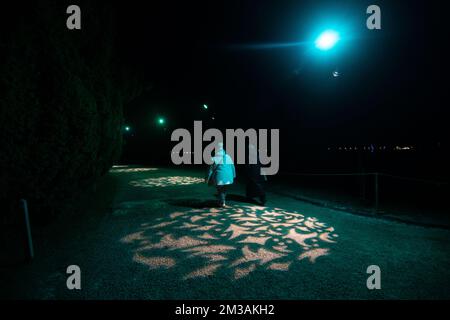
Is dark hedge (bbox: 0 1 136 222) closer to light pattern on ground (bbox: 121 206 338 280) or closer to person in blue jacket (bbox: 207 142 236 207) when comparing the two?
light pattern on ground (bbox: 121 206 338 280)

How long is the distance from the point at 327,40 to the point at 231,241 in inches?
212

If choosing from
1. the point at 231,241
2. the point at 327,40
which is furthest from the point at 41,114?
the point at 327,40

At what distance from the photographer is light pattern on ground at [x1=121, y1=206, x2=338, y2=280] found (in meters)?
3.83

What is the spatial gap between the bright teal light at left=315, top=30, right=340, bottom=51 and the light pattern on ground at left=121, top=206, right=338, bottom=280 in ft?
14.5

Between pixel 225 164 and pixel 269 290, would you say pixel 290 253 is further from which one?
pixel 225 164

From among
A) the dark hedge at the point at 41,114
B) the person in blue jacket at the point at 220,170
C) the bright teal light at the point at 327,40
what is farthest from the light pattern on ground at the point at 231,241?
the bright teal light at the point at 327,40

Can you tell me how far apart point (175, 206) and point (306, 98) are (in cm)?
975

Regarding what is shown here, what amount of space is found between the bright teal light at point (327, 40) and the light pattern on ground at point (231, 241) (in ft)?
14.5

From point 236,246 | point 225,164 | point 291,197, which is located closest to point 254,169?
point 225,164

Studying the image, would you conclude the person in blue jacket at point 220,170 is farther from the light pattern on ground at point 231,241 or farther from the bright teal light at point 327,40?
the bright teal light at point 327,40

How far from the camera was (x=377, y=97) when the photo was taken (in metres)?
11.0

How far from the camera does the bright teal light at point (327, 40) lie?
6.05m

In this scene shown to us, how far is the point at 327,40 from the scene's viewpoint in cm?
616

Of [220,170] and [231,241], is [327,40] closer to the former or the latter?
[220,170]
